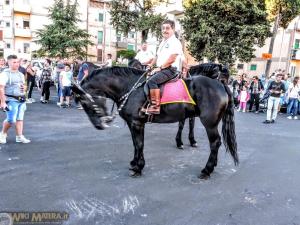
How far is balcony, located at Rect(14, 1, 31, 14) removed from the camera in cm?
3781

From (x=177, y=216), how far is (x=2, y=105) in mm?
4297

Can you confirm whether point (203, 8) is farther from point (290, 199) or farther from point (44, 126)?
point (290, 199)

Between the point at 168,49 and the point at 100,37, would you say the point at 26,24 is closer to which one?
the point at 100,37

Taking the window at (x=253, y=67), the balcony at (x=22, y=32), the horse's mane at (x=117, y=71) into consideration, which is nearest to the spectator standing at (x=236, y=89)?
the horse's mane at (x=117, y=71)

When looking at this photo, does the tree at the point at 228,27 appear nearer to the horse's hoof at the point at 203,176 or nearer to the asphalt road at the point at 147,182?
the asphalt road at the point at 147,182

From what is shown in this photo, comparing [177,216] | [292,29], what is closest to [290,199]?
[177,216]

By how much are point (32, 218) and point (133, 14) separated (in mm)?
31626

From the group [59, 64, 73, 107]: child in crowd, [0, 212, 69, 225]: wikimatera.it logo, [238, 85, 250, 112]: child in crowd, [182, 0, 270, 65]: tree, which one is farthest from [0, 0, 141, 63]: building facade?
[0, 212, 69, 225]: wikimatera.it logo

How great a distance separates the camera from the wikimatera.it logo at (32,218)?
333cm

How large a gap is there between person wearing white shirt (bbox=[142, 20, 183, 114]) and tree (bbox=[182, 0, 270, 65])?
19.8 m

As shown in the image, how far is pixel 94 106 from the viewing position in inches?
191

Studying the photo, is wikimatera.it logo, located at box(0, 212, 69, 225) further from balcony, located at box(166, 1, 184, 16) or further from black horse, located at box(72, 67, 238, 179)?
balcony, located at box(166, 1, 184, 16)

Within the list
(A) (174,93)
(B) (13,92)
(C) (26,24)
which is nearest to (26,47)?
(C) (26,24)

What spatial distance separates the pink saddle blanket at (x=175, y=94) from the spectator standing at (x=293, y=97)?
1107cm
